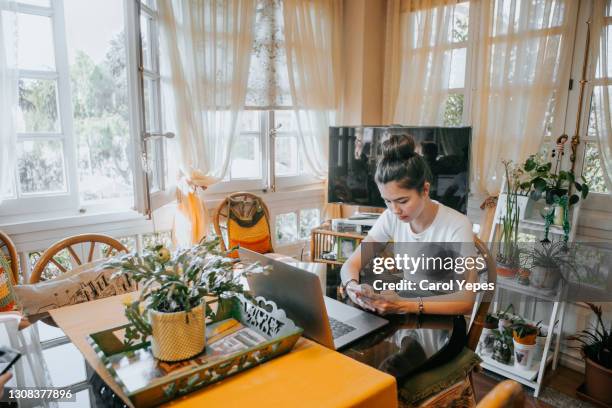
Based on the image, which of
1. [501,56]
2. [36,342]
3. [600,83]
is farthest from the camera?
[501,56]

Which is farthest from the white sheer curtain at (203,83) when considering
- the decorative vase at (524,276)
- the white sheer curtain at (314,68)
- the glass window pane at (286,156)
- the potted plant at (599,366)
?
the potted plant at (599,366)

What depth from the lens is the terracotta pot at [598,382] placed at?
6.95 ft

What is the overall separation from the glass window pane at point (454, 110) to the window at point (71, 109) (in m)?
2.05

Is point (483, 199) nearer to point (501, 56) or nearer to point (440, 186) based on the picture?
point (440, 186)

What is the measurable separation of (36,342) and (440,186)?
82.7 inches

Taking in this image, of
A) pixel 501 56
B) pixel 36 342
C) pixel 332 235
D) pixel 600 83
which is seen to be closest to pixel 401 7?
pixel 501 56

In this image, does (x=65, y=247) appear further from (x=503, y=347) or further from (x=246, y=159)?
(x=503, y=347)

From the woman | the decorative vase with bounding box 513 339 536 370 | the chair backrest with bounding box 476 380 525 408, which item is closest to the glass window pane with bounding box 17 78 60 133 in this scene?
the woman

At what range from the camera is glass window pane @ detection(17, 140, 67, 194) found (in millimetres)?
2197

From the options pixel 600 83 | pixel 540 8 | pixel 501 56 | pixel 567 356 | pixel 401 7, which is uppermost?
pixel 401 7

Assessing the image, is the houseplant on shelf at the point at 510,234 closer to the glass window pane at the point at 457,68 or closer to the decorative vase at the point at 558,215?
the decorative vase at the point at 558,215

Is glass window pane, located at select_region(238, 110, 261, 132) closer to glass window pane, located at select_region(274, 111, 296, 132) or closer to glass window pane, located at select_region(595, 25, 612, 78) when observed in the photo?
glass window pane, located at select_region(274, 111, 296, 132)

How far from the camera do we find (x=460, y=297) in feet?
4.55

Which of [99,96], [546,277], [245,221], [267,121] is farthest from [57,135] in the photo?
[546,277]
